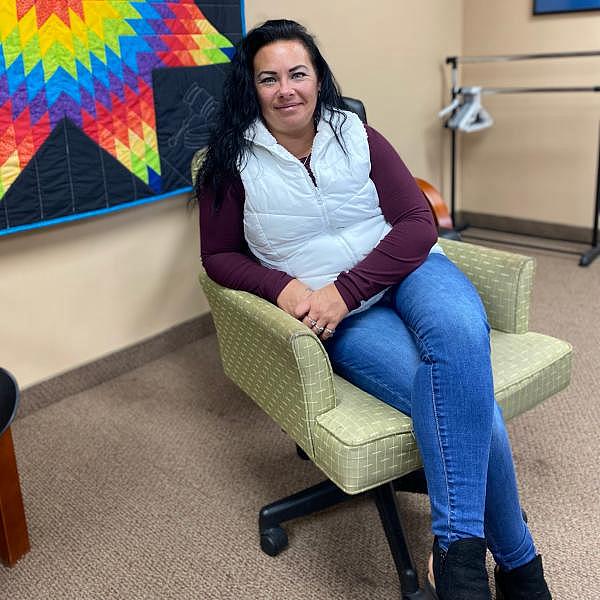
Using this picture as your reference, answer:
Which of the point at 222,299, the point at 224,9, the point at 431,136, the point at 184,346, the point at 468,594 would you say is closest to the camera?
the point at 468,594

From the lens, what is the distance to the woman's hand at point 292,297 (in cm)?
142

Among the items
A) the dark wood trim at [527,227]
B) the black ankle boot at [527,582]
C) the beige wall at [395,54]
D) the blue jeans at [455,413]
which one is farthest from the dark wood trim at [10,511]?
the dark wood trim at [527,227]

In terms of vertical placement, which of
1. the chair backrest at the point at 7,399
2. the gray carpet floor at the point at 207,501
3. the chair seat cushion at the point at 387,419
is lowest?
the gray carpet floor at the point at 207,501

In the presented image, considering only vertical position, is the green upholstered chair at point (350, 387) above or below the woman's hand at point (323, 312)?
below

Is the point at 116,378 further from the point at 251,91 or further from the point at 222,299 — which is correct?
the point at 251,91

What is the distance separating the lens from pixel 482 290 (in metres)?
1.58

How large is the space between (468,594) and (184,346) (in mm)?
1624

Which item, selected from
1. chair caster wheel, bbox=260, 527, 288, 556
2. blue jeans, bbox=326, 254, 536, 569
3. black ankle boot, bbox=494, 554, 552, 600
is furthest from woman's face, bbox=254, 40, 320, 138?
black ankle boot, bbox=494, 554, 552, 600

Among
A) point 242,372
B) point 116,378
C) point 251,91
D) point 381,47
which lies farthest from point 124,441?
point 381,47

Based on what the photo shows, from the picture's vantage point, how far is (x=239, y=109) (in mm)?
1545

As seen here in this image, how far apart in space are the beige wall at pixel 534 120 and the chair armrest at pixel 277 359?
99.7 inches

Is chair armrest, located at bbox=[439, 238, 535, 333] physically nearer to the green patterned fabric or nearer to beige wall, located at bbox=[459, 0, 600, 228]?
the green patterned fabric

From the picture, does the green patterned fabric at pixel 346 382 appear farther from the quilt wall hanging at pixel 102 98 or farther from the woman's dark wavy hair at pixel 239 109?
the quilt wall hanging at pixel 102 98

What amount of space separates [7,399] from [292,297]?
584 mm
